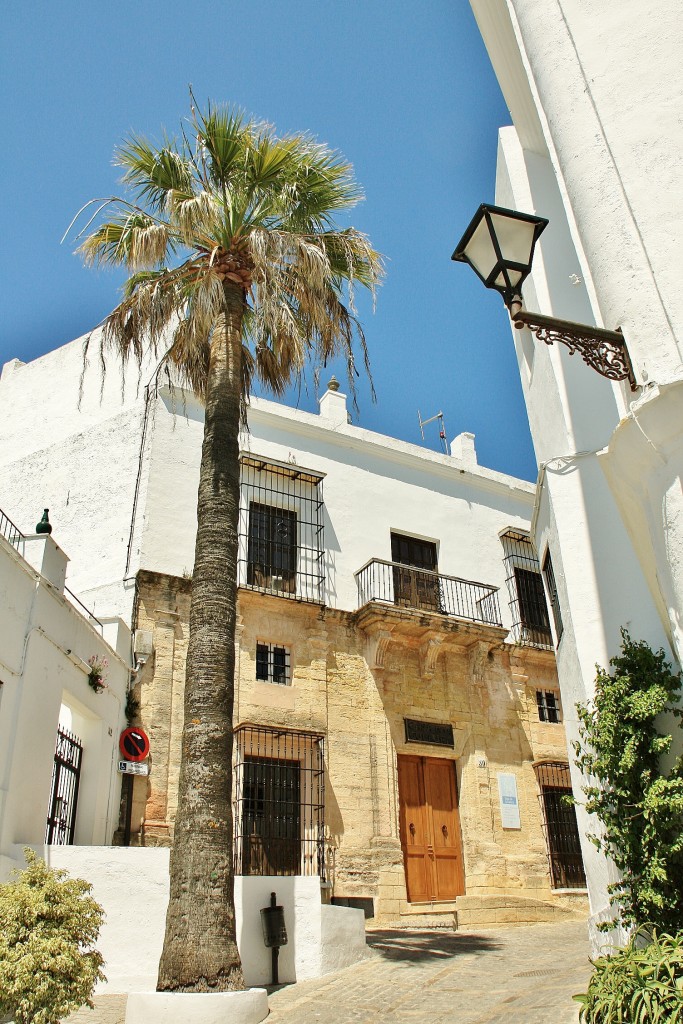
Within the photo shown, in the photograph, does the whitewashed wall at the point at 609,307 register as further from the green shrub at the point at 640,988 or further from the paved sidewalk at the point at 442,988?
the green shrub at the point at 640,988

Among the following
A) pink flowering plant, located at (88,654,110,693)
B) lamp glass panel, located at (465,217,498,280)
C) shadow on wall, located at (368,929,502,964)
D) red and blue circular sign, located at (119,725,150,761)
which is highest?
lamp glass panel, located at (465,217,498,280)

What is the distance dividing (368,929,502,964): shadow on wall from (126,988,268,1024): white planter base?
322cm

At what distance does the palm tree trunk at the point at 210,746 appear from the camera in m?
6.82

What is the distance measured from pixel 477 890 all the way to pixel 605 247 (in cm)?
1199

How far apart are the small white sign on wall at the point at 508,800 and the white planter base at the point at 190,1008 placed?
952cm

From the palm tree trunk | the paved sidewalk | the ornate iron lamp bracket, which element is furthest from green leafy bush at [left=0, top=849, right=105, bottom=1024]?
the ornate iron lamp bracket

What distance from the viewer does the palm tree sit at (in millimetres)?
8062

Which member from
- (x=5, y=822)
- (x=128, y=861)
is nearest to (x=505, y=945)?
(x=128, y=861)

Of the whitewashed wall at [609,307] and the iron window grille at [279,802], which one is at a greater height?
the whitewashed wall at [609,307]

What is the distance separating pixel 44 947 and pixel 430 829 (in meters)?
10.1

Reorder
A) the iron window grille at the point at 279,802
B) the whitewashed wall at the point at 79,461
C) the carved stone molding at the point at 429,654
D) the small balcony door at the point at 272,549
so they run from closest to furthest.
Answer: the iron window grille at the point at 279,802
the whitewashed wall at the point at 79,461
the small balcony door at the point at 272,549
the carved stone molding at the point at 429,654

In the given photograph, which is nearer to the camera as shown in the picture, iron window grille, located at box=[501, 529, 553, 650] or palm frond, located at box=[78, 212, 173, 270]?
palm frond, located at box=[78, 212, 173, 270]

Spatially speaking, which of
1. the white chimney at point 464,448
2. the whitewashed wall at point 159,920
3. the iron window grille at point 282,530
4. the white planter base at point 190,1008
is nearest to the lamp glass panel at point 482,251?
the white planter base at point 190,1008

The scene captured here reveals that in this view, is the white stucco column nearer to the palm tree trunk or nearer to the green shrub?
the green shrub
